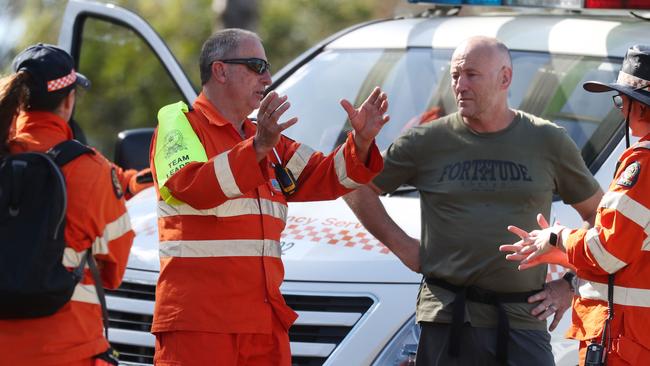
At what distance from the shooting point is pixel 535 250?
4266 millimetres

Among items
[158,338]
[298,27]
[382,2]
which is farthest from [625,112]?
[382,2]

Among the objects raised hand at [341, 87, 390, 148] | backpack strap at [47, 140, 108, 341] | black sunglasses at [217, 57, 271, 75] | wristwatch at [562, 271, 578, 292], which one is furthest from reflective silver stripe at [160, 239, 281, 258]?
wristwatch at [562, 271, 578, 292]

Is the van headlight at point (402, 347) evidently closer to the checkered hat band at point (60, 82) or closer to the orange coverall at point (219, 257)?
the orange coverall at point (219, 257)

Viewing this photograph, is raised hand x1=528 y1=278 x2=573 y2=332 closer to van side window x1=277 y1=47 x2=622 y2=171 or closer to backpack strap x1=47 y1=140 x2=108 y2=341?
van side window x1=277 y1=47 x2=622 y2=171

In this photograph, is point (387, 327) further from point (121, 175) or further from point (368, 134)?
point (121, 175)

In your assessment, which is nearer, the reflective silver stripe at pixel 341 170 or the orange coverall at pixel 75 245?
the orange coverall at pixel 75 245

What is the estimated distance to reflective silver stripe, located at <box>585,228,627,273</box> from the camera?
4043mm

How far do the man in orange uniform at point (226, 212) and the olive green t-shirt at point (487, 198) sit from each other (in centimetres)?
43

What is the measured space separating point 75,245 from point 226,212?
491 millimetres

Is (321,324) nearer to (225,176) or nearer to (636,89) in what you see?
(225,176)

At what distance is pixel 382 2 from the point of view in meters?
18.9

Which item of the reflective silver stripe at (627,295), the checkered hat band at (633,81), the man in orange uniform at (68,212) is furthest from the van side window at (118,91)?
the reflective silver stripe at (627,295)

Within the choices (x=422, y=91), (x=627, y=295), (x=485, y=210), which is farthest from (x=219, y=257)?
(x=422, y=91)

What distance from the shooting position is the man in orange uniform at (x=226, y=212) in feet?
13.5
